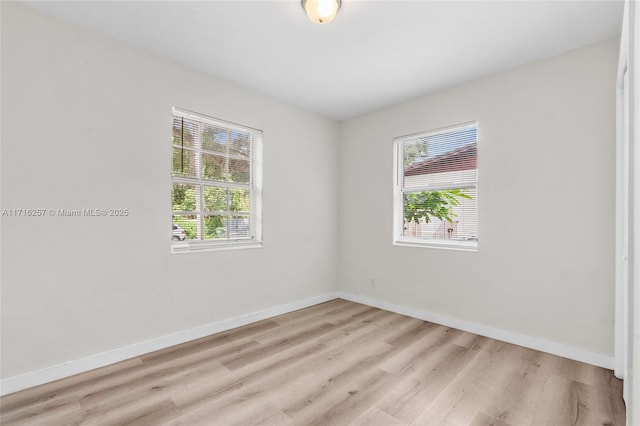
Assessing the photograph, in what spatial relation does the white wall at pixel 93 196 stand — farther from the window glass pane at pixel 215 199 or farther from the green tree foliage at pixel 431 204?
the green tree foliage at pixel 431 204

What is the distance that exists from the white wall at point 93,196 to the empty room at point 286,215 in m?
0.01

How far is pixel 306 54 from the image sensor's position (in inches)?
107

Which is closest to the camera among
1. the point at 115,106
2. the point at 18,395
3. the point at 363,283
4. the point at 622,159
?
the point at 18,395

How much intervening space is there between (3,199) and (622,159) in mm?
4446

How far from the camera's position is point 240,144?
348 centimetres

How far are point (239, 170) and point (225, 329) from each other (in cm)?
180

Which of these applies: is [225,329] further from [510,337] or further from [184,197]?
[510,337]

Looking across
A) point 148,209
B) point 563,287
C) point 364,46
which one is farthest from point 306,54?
point 563,287

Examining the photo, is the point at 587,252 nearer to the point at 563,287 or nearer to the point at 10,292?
the point at 563,287

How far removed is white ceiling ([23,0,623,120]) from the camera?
213cm

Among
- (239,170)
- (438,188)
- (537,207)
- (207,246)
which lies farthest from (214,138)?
(537,207)

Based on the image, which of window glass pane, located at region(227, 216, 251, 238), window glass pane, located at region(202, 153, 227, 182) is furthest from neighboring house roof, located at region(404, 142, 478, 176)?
window glass pane, located at region(202, 153, 227, 182)

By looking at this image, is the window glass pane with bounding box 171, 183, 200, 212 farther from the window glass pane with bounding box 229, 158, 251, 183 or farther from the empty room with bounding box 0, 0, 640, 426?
the window glass pane with bounding box 229, 158, 251, 183

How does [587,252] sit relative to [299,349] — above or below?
above
